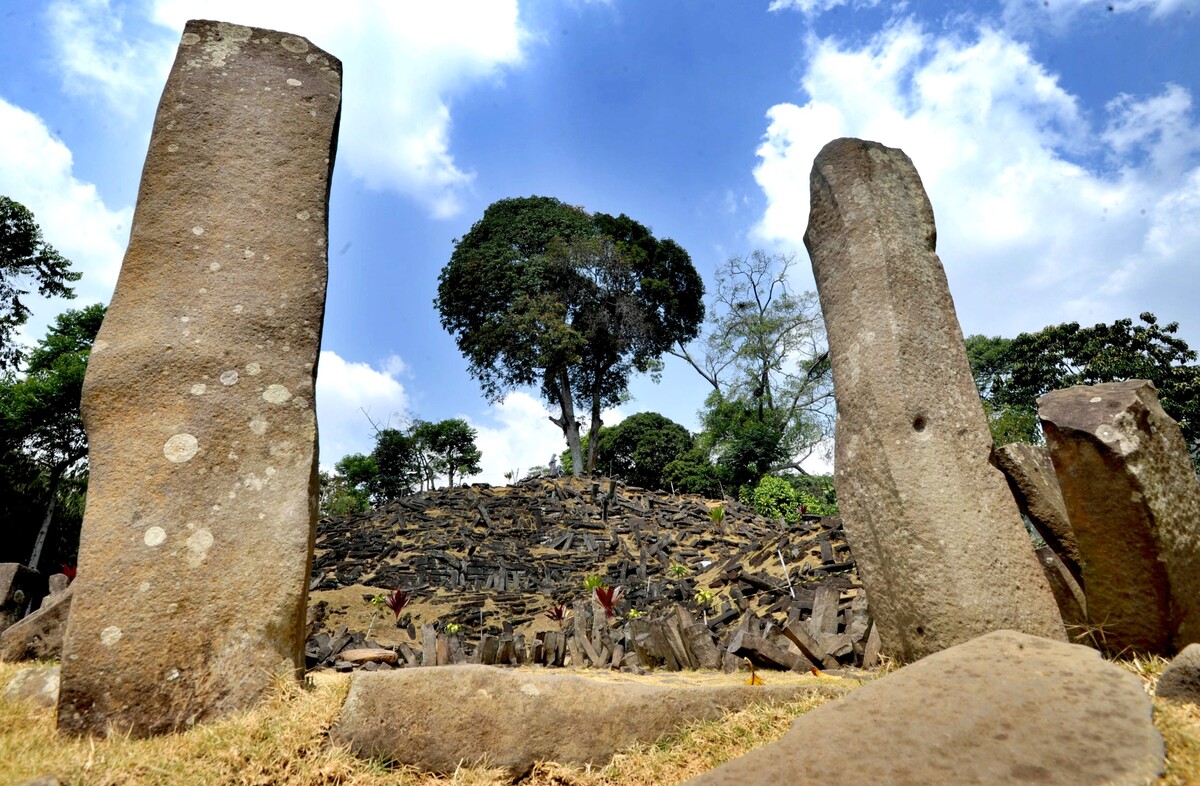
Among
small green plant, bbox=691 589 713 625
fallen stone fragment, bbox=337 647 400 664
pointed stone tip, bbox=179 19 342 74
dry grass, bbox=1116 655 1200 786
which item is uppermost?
pointed stone tip, bbox=179 19 342 74

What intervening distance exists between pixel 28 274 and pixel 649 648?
68.2 feet

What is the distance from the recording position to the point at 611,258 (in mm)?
29188

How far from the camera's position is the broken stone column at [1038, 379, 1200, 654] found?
3084 millimetres

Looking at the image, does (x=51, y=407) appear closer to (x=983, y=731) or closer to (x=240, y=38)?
(x=240, y=38)

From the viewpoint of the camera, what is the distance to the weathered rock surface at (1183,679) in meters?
2.31

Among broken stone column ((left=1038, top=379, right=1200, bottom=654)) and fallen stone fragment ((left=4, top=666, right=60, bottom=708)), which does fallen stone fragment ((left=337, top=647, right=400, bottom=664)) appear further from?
broken stone column ((left=1038, top=379, right=1200, bottom=654))

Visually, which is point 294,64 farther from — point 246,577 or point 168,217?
point 246,577

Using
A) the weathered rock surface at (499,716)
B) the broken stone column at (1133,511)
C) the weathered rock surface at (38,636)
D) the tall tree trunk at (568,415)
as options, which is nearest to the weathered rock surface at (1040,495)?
the broken stone column at (1133,511)

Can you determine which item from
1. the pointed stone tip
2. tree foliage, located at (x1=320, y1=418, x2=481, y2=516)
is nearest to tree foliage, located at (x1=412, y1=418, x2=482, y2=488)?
tree foliage, located at (x1=320, y1=418, x2=481, y2=516)

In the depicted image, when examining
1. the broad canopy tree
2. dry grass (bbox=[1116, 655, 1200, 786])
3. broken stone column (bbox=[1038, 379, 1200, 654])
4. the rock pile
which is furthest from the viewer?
the broad canopy tree

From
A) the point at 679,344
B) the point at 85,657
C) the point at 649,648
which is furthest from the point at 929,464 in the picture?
the point at 679,344

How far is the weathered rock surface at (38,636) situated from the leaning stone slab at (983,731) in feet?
15.5

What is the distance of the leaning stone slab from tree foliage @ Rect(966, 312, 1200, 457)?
2159cm

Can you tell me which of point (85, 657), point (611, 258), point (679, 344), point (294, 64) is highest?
point (611, 258)
